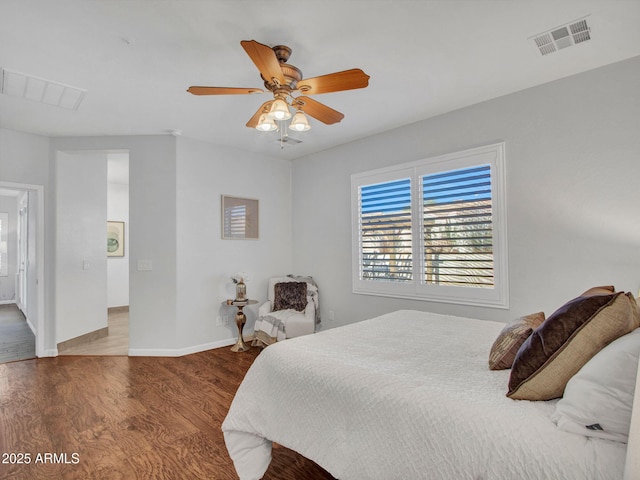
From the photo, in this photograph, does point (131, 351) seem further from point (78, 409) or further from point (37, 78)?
point (37, 78)

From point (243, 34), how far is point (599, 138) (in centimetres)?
272

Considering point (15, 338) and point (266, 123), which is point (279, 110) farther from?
point (15, 338)

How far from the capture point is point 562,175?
2.91 meters

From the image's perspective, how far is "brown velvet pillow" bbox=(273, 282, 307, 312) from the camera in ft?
15.3

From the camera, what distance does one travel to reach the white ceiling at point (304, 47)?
6.70 ft

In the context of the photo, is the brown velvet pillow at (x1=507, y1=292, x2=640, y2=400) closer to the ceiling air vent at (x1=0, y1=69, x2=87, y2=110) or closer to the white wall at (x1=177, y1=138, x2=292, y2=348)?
the ceiling air vent at (x1=0, y1=69, x2=87, y2=110)

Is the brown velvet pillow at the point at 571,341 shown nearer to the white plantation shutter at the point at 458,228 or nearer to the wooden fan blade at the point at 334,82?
the wooden fan blade at the point at 334,82

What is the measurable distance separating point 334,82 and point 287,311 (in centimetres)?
305

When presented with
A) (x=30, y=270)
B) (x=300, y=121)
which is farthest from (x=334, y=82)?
(x=30, y=270)

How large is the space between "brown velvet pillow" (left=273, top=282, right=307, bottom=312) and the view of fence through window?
878mm

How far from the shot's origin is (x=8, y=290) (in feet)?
26.3

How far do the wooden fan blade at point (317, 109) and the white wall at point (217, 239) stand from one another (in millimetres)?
2289

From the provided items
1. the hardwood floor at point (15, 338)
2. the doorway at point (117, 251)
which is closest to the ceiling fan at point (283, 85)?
the hardwood floor at point (15, 338)

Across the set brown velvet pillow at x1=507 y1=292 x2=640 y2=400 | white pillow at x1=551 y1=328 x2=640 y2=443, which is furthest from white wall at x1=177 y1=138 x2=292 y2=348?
white pillow at x1=551 y1=328 x2=640 y2=443
